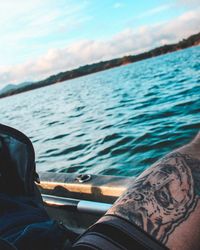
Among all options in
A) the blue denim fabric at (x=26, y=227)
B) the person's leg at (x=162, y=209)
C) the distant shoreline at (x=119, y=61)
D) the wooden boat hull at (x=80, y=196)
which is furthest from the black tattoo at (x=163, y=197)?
the distant shoreline at (x=119, y=61)

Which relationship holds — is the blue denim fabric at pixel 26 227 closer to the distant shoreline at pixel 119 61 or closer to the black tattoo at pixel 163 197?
the black tattoo at pixel 163 197

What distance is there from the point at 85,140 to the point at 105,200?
7052 millimetres

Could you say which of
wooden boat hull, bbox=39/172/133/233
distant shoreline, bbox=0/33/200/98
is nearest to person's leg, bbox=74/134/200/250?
wooden boat hull, bbox=39/172/133/233

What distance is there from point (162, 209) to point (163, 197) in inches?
1.9

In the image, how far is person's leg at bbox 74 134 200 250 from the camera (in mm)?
1062

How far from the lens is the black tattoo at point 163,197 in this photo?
1130 mm

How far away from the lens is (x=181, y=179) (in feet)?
4.10

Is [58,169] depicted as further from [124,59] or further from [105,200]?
[124,59]

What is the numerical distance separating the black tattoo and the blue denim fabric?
0.86ft

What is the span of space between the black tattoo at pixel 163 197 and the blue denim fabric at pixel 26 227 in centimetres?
26

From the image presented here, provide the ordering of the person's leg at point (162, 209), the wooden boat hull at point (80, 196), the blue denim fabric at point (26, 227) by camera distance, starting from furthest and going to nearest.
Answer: the wooden boat hull at point (80, 196) → the blue denim fabric at point (26, 227) → the person's leg at point (162, 209)

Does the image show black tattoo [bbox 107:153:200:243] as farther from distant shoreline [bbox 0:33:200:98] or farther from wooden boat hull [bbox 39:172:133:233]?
distant shoreline [bbox 0:33:200:98]

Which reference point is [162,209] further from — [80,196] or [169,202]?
[80,196]

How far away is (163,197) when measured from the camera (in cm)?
120
